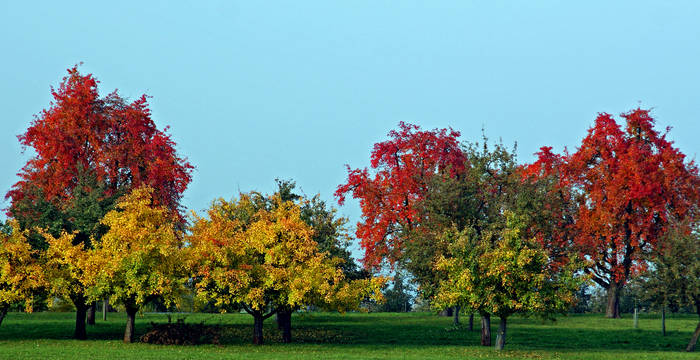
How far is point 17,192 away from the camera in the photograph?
58.3 m

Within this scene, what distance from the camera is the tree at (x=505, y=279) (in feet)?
131

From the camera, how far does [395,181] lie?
63.6 m

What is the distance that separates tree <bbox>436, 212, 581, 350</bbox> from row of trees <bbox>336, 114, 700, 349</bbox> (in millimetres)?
68

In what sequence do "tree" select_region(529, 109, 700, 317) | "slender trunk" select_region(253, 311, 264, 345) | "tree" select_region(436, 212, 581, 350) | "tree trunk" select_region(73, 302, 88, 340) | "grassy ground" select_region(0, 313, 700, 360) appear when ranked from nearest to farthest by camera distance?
"grassy ground" select_region(0, 313, 700, 360) → "tree" select_region(436, 212, 581, 350) → "slender trunk" select_region(253, 311, 264, 345) → "tree trunk" select_region(73, 302, 88, 340) → "tree" select_region(529, 109, 700, 317)

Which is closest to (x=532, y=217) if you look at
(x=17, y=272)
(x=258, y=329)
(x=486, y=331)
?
(x=486, y=331)

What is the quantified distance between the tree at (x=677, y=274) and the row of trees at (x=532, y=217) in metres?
0.09

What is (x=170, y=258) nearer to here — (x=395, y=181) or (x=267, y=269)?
(x=267, y=269)

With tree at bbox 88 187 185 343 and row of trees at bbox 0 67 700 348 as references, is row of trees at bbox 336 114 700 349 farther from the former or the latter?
tree at bbox 88 187 185 343

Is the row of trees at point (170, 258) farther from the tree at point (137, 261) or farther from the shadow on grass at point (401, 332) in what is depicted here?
the shadow on grass at point (401, 332)

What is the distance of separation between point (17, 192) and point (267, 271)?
87.9 feet

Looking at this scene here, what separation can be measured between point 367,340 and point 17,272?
69.6 feet

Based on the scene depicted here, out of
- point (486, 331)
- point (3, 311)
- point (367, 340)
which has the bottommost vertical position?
point (367, 340)

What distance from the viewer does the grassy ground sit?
37.3 meters

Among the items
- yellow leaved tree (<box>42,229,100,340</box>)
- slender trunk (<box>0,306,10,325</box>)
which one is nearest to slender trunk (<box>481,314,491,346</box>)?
yellow leaved tree (<box>42,229,100,340</box>)
